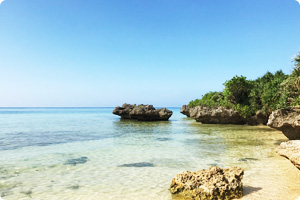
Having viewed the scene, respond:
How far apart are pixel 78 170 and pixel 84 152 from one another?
3.33 meters

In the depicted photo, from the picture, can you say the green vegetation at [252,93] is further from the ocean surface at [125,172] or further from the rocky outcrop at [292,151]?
the rocky outcrop at [292,151]

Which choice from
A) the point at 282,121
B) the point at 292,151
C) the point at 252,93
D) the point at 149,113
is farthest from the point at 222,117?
the point at 292,151

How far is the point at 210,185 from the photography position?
4.88 metres

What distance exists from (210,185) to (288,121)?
720 centimetres

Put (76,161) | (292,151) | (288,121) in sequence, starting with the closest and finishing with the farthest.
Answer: (292,151), (76,161), (288,121)

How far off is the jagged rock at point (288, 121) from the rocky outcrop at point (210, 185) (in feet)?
20.3

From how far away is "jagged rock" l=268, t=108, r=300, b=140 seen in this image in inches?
384

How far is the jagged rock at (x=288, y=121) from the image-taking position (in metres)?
9.77

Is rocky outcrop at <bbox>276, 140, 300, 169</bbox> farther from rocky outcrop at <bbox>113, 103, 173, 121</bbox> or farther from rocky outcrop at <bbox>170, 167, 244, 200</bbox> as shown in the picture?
rocky outcrop at <bbox>113, 103, 173, 121</bbox>

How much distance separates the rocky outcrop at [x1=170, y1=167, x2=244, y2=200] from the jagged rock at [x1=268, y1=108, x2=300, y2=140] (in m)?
6.19

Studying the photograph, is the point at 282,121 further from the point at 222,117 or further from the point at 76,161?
the point at 222,117

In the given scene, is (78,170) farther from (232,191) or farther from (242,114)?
(242,114)

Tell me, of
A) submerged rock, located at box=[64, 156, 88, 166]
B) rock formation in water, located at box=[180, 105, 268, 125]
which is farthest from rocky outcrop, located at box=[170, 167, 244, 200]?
rock formation in water, located at box=[180, 105, 268, 125]

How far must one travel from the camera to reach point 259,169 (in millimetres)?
7258
